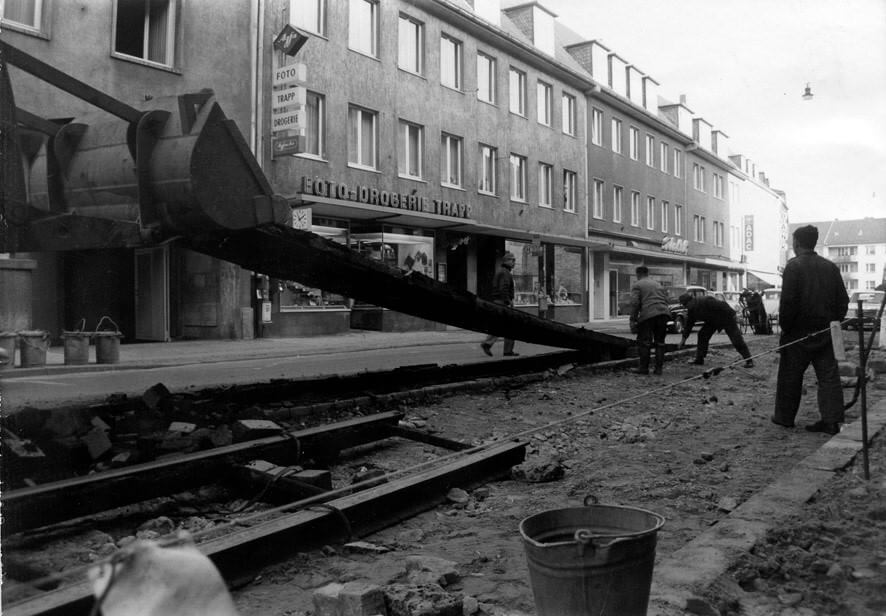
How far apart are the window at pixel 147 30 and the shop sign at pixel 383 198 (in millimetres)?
4697

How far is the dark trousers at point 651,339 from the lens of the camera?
12.2m

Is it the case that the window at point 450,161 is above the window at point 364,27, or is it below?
below

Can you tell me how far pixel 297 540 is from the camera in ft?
11.6

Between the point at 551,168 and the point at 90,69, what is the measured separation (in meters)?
20.4

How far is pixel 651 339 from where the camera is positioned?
12.9 meters

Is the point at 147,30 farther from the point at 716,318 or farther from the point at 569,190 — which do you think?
the point at 569,190

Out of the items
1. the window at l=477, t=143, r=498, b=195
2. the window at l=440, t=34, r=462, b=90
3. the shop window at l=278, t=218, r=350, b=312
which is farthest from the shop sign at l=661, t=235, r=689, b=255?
the shop window at l=278, t=218, r=350, b=312

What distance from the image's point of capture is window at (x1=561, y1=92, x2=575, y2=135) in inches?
1265

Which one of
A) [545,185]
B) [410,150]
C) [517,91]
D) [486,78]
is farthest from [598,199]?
[410,150]

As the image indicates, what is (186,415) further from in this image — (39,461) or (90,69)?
(90,69)

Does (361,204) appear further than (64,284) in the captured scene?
Yes

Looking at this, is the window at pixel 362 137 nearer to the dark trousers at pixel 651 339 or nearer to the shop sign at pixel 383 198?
the shop sign at pixel 383 198

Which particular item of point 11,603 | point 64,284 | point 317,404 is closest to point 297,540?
point 11,603

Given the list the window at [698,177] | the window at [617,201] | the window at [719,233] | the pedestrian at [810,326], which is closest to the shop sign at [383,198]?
the window at [617,201]
